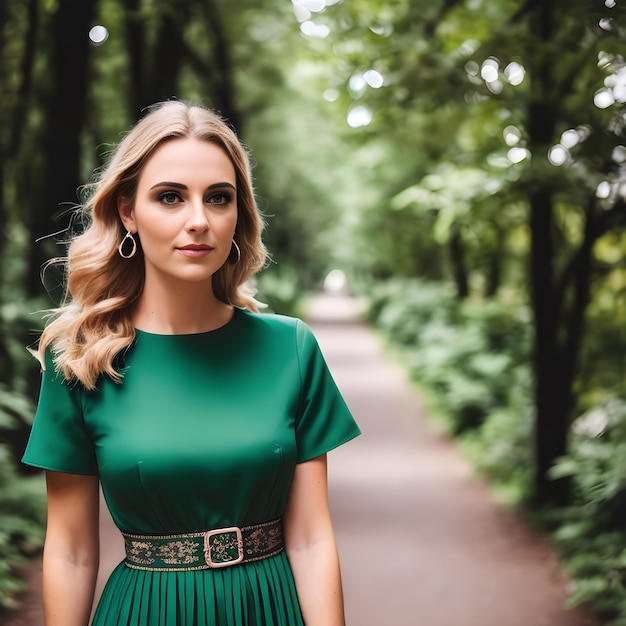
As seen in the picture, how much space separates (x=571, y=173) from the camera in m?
6.85

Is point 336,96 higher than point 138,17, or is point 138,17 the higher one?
point 138,17

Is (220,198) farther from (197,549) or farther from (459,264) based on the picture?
(459,264)

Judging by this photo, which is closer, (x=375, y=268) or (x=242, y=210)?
(x=242, y=210)

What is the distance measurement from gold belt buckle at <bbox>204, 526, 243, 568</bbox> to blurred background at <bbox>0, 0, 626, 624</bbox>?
1.61m

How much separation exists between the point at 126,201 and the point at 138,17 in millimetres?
6624

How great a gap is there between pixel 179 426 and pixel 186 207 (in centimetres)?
51

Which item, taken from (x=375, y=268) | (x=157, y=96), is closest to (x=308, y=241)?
(x=375, y=268)

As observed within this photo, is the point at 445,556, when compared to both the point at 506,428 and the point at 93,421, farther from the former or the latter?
the point at 93,421

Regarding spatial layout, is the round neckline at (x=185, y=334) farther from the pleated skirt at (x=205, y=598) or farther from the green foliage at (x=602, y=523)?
the green foliage at (x=602, y=523)

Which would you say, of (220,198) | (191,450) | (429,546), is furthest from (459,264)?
(191,450)

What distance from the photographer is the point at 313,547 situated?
6.60 feet

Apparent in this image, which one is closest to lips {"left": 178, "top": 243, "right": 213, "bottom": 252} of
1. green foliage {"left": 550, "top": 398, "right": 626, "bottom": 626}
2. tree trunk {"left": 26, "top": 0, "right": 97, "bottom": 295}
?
green foliage {"left": 550, "top": 398, "right": 626, "bottom": 626}

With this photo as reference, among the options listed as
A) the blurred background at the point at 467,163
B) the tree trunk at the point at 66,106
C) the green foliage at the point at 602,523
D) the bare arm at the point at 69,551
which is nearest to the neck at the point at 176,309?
the bare arm at the point at 69,551

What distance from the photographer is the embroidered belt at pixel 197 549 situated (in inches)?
77.0
